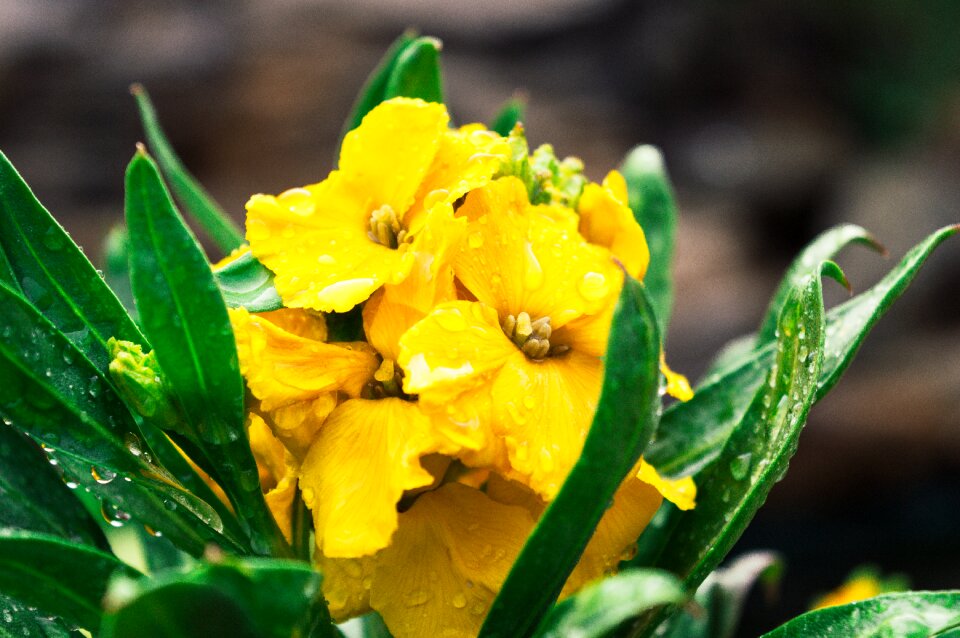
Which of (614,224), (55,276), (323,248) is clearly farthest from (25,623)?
(614,224)

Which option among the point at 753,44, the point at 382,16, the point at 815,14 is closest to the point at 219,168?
the point at 382,16

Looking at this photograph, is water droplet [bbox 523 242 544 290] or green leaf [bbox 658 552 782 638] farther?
green leaf [bbox 658 552 782 638]

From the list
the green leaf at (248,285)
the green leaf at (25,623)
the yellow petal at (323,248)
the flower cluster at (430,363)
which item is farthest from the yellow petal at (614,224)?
the green leaf at (25,623)

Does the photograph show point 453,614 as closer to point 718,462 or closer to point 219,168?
point 718,462

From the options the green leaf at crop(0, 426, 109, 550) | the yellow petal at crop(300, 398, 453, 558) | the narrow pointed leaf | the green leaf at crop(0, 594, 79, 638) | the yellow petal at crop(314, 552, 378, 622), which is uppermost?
the narrow pointed leaf

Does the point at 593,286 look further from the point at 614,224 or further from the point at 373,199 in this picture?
the point at 373,199

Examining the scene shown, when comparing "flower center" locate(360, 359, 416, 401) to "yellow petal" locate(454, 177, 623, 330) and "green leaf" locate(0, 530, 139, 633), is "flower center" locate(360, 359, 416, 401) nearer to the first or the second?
"yellow petal" locate(454, 177, 623, 330)

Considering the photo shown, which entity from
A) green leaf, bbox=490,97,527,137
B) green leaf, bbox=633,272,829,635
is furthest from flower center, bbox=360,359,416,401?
green leaf, bbox=490,97,527,137

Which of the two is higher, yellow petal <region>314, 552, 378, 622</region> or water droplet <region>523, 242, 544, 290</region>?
water droplet <region>523, 242, 544, 290</region>
